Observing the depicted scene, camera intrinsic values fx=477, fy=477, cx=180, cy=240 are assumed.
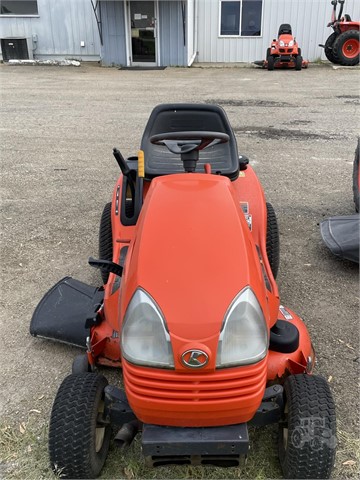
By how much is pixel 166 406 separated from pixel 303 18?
15762 millimetres

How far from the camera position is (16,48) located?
15148mm

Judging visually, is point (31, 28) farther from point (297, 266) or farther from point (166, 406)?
point (166, 406)

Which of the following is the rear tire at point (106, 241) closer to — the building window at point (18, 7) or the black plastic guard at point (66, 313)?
the black plastic guard at point (66, 313)

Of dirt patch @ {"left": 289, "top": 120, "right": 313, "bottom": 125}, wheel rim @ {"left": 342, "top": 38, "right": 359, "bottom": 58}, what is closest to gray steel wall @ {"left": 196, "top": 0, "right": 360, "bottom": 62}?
wheel rim @ {"left": 342, "top": 38, "right": 359, "bottom": 58}

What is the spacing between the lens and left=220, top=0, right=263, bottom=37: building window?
49.5 feet

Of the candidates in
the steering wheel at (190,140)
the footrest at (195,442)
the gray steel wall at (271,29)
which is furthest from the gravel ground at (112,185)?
the gray steel wall at (271,29)

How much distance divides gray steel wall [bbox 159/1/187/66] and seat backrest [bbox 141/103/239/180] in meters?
12.6

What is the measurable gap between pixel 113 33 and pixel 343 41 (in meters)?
6.82

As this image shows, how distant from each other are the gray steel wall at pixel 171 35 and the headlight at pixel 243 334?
14476 mm

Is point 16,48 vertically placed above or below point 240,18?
below

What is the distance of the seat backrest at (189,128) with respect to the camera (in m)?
2.81

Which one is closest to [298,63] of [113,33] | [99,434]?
[113,33]

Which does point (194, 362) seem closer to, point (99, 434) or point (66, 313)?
point (99, 434)

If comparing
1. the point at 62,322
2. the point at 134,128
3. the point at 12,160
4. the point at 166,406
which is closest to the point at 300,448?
the point at 166,406
